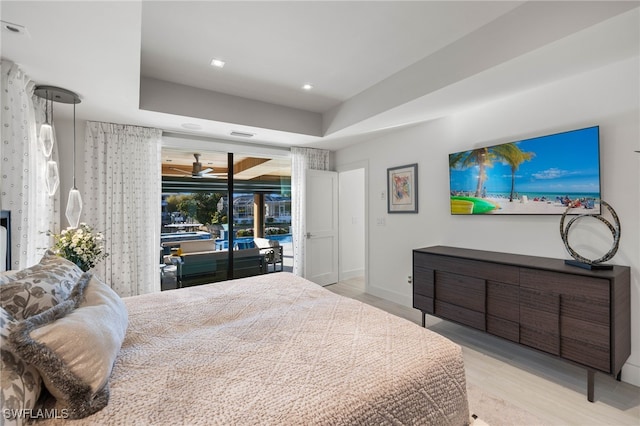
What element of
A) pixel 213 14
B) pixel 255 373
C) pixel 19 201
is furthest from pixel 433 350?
pixel 19 201

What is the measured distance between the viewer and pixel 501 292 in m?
2.44

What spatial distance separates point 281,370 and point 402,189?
3250mm

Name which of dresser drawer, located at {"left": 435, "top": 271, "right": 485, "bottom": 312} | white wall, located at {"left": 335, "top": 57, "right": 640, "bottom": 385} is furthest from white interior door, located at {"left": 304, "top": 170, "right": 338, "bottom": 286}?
dresser drawer, located at {"left": 435, "top": 271, "right": 485, "bottom": 312}

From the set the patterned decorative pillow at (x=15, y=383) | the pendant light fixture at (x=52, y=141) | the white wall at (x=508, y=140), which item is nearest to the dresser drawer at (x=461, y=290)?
the white wall at (x=508, y=140)

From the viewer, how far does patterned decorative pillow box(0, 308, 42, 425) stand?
0.81 meters

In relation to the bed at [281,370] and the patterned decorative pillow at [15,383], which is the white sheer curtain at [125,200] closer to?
the bed at [281,370]

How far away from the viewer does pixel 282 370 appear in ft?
3.73

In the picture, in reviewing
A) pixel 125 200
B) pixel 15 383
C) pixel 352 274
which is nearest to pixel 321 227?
pixel 352 274

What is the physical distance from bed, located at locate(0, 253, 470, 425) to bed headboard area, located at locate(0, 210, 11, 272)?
878mm

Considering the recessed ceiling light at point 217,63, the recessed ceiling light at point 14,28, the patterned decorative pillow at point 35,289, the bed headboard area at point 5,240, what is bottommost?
the patterned decorative pillow at point 35,289

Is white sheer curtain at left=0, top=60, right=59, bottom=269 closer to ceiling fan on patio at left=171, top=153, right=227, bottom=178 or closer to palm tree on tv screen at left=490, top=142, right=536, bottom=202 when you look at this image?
ceiling fan on patio at left=171, top=153, right=227, bottom=178

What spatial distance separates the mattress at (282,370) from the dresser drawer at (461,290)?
1.37 metres

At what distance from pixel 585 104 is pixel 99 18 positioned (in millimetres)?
3535

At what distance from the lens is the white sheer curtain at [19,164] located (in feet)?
6.23
